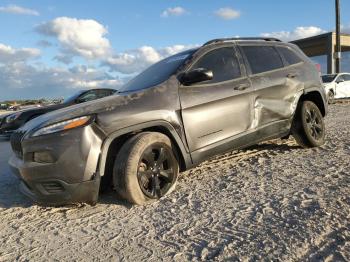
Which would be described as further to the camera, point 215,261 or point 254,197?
point 254,197

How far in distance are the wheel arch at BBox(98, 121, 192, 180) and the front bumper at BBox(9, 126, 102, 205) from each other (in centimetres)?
9

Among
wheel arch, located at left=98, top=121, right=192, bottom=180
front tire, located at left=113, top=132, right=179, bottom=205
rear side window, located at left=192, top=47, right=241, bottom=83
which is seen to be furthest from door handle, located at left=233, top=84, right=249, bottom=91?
front tire, located at left=113, top=132, right=179, bottom=205

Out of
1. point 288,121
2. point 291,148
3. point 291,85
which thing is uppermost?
point 291,85

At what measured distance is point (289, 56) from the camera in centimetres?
645

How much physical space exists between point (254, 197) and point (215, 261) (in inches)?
55.5

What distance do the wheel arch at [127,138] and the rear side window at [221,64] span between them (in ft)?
3.02

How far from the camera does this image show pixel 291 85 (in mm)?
6105

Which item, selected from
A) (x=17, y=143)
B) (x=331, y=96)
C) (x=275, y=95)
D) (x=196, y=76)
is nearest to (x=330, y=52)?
(x=331, y=96)

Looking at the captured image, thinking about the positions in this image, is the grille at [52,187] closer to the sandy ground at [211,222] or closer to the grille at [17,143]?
the sandy ground at [211,222]

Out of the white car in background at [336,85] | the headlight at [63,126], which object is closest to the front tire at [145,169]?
the headlight at [63,126]

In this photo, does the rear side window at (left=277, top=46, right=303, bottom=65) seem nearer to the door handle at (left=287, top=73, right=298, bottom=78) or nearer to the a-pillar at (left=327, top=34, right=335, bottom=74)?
the door handle at (left=287, top=73, right=298, bottom=78)

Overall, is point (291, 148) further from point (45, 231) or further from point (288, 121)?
point (45, 231)

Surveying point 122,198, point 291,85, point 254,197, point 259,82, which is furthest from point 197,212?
point 291,85

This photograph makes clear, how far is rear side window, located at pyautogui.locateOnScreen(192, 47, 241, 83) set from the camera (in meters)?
5.24
